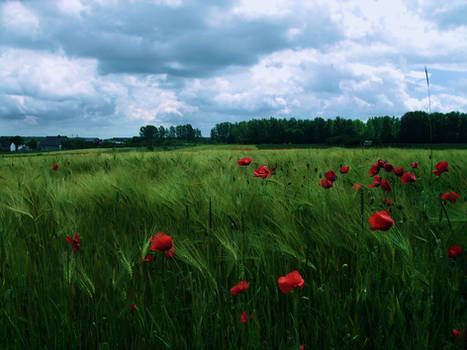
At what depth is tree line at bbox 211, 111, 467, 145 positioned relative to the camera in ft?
169

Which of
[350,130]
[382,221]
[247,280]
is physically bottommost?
[247,280]

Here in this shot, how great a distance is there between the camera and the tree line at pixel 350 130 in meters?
51.4

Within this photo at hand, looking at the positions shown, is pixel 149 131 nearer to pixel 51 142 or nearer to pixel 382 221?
pixel 51 142

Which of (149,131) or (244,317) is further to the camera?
(149,131)

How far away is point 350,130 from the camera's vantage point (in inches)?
2997

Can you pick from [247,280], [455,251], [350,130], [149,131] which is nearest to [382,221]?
[455,251]

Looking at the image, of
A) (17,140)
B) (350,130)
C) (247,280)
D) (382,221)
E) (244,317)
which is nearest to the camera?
(244,317)

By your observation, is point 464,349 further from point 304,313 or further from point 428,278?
point 304,313

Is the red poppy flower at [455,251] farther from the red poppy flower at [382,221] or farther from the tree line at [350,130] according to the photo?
the tree line at [350,130]

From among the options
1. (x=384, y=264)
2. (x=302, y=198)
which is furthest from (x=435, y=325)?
(x=302, y=198)

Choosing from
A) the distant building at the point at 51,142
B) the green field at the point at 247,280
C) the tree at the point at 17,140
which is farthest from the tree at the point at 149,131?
the green field at the point at 247,280

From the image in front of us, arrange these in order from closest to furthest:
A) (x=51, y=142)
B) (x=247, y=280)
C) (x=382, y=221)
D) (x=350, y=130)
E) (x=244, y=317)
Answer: (x=244, y=317) < (x=382, y=221) < (x=247, y=280) < (x=350, y=130) < (x=51, y=142)

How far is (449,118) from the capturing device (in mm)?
53031

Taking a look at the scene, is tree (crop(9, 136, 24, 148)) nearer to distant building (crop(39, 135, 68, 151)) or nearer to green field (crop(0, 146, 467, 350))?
distant building (crop(39, 135, 68, 151))
